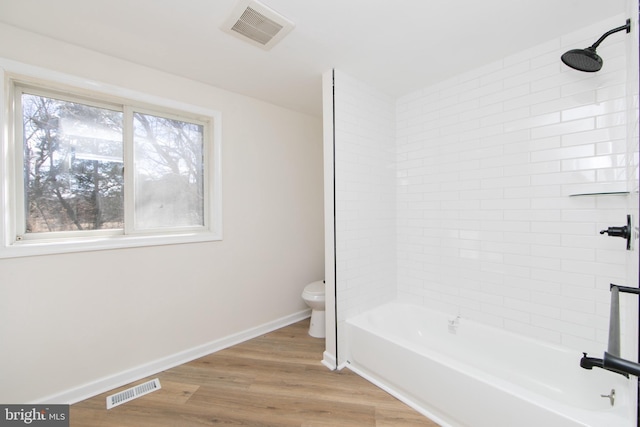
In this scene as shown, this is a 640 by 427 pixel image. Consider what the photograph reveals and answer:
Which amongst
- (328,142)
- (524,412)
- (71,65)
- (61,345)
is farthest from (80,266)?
(524,412)

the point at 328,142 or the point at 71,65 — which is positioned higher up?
the point at 71,65

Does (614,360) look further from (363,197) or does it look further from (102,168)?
(102,168)

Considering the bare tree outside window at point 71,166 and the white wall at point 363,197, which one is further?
the white wall at point 363,197

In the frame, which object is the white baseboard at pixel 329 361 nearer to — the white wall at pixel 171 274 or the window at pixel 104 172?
the white wall at pixel 171 274

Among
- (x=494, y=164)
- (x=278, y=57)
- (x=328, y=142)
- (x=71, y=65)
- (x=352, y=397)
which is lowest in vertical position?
(x=352, y=397)

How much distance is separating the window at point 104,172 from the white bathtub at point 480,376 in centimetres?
170

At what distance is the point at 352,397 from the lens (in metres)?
1.78

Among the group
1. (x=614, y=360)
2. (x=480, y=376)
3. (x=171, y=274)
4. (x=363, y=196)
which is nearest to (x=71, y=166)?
(x=171, y=274)

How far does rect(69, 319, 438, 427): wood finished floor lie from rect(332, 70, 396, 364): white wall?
345 mm

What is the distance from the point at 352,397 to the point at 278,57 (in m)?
2.45

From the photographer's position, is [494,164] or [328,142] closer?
[494,164]

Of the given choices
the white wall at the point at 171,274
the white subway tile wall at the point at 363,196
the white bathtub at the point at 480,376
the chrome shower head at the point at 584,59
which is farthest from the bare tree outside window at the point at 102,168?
the chrome shower head at the point at 584,59

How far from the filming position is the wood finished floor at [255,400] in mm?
1586

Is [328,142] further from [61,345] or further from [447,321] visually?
[61,345]
